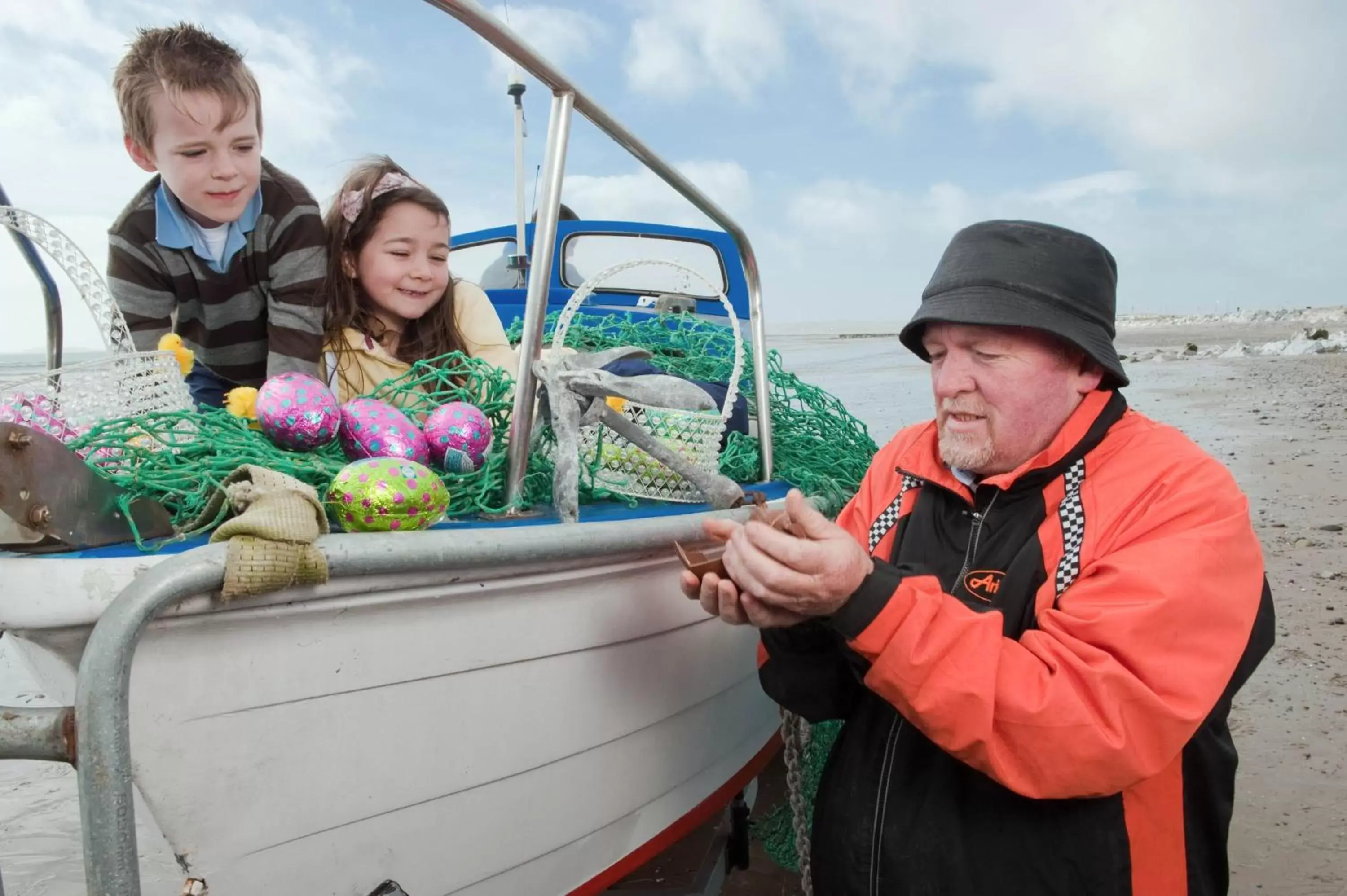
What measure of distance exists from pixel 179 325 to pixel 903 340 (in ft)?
6.27

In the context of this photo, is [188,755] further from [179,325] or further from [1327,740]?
[1327,740]

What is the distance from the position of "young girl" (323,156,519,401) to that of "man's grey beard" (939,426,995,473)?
47.1 inches

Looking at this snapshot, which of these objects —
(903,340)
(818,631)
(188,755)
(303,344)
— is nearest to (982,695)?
(818,631)

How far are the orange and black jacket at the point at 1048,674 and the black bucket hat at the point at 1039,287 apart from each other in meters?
0.15

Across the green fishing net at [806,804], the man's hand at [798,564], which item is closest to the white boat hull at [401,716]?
the man's hand at [798,564]

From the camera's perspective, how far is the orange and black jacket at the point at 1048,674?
138 centimetres

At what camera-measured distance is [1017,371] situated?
1685 mm

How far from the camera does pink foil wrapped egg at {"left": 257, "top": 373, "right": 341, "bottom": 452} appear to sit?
1862mm

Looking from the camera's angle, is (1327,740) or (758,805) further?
(758,805)

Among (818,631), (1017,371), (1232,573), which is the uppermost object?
(1017,371)

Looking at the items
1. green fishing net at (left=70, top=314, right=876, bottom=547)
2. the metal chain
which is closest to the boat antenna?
green fishing net at (left=70, top=314, right=876, bottom=547)

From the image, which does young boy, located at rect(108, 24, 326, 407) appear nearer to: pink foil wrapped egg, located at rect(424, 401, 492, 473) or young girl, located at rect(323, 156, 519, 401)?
young girl, located at rect(323, 156, 519, 401)

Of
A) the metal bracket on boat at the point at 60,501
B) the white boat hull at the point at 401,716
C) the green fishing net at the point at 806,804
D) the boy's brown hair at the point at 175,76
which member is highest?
the boy's brown hair at the point at 175,76

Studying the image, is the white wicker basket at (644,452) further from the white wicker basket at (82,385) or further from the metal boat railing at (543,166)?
the white wicker basket at (82,385)
